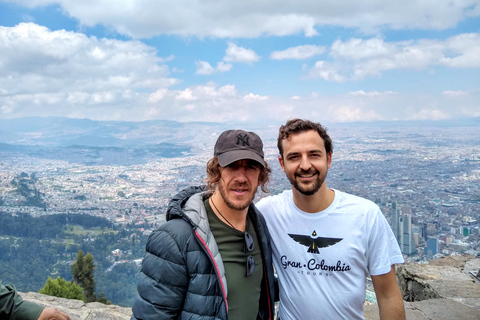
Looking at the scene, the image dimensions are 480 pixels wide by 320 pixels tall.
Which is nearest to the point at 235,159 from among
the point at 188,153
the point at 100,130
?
the point at 188,153

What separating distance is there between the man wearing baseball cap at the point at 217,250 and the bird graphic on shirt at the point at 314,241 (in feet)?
0.74

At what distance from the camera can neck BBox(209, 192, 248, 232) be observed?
203 cm

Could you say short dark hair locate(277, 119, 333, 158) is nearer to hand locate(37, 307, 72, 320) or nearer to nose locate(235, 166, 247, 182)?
nose locate(235, 166, 247, 182)

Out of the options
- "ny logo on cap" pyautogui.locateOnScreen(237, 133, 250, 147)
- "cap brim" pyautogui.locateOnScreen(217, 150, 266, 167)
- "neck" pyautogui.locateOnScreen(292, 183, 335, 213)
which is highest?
"ny logo on cap" pyautogui.locateOnScreen(237, 133, 250, 147)

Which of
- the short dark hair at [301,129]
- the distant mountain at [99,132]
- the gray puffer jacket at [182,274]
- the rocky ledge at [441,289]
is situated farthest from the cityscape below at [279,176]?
the rocky ledge at [441,289]

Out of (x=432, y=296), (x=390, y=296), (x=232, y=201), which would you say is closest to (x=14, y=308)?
(x=232, y=201)

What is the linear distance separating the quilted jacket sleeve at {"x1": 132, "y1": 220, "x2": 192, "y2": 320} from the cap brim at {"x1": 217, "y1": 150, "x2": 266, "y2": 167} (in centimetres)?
51

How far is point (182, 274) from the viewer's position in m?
1.73

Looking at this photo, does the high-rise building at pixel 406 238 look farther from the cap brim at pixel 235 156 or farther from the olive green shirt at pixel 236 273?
the cap brim at pixel 235 156

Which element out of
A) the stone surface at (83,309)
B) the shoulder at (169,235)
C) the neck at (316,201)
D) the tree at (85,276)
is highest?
the neck at (316,201)

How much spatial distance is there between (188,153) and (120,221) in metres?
30.8

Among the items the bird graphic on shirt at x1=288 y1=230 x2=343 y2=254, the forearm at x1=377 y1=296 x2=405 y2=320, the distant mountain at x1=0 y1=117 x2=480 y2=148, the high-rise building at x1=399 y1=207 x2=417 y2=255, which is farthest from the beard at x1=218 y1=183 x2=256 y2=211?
the distant mountain at x1=0 y1=117 x2=480 y2=148

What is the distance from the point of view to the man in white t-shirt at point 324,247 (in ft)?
6.88

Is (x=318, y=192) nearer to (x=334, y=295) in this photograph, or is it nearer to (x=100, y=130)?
(x=334, y=295)
